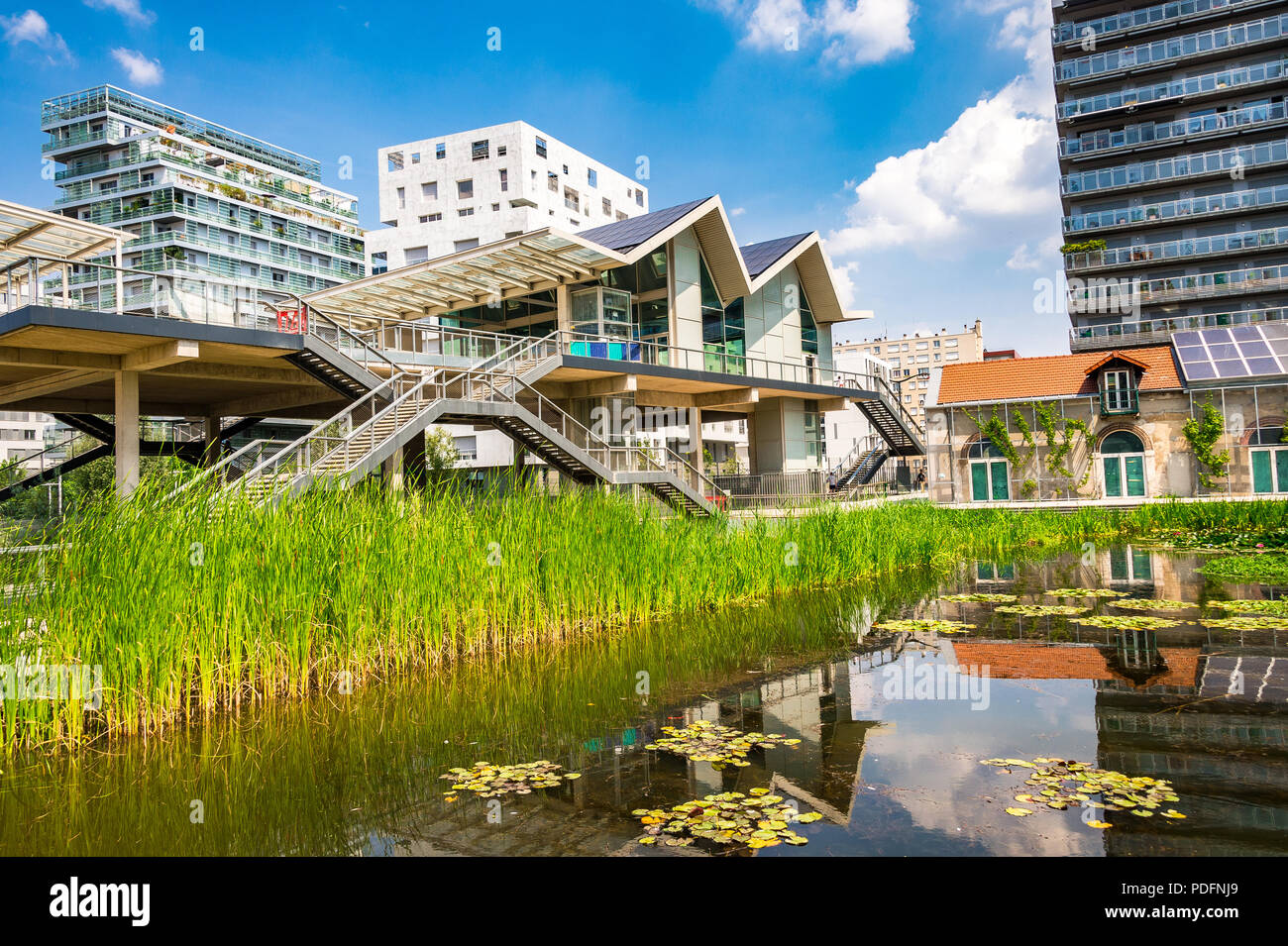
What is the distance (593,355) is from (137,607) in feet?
61.3

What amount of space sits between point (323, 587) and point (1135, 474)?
2871 cm

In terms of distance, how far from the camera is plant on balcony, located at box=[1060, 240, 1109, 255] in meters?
48.2

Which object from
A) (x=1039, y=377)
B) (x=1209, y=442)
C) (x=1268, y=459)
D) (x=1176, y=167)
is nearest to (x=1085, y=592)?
(x=1209, y=442)

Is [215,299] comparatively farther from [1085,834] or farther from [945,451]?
[945,451]

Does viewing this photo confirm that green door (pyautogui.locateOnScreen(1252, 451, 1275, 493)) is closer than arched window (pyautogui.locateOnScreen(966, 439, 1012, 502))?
Yes

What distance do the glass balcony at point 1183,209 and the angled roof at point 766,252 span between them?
2664cm

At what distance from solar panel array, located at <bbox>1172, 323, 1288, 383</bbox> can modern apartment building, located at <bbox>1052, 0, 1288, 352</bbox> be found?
18.3 meters

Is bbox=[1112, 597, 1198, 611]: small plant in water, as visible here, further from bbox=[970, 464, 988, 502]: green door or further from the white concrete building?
the white concrete building

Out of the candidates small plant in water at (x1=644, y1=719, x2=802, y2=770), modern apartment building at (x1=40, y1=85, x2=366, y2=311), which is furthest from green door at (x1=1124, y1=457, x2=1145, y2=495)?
modern apartment building at (x1=40, y1=85, x2=366, y2=311)

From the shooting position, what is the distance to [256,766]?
5.49 m

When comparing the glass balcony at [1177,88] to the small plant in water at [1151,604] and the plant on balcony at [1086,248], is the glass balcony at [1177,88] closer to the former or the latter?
the plant on balcony at [1086,248]

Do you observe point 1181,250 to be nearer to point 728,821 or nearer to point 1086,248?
point 1086,248

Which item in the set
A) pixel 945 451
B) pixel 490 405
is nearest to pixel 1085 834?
pixel 490 405

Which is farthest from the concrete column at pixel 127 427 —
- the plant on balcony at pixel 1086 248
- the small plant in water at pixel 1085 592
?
the plant on balcony at pixel 1086 248
